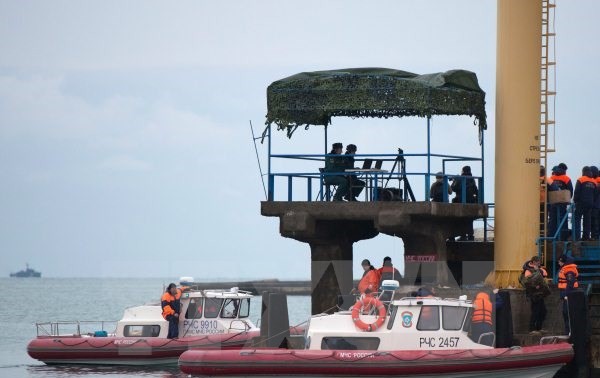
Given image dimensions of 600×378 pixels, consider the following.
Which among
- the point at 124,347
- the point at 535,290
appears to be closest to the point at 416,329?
the point at 535,290

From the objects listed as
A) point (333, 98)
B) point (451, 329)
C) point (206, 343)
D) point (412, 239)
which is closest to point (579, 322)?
point (451, 329)

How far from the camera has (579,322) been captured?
1059 inches

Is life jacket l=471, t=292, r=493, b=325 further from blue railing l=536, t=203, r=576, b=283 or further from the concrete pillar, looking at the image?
the concrete pillar

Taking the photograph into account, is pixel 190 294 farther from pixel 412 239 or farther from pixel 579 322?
pixel 579 322

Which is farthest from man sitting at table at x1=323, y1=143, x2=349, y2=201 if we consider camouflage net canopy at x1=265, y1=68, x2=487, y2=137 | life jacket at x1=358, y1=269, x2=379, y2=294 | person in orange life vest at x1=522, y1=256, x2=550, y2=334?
person in orange life vest at x1=522, y1=256, x2=550, y2=334

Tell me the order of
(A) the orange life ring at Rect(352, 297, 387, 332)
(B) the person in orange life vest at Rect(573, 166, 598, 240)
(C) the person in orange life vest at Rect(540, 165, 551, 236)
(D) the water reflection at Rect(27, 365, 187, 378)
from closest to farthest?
(A) the orange life ring at Rect(352, 297, 387, 332) → (B) the person in orange life vest at Rect(573, 166, 598, 240) → (C) the person in orange life vest at Rect(540, 165, 551, 236) → (D) the water reflection at Rect(27, 365, 187, 378)

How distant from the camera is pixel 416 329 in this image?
26000 millimetres

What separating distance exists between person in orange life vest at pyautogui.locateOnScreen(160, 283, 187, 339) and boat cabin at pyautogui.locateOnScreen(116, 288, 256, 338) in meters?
0.36

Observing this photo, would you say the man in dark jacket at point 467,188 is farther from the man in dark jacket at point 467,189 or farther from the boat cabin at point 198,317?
the boat cabin at point 198,317

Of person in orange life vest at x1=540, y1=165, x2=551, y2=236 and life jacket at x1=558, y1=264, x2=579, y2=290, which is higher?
person in orange life vest at x1=540, y1=165, x2=551, y2=236

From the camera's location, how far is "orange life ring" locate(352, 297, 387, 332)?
26125 millimetres

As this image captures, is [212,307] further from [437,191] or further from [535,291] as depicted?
[535,291]

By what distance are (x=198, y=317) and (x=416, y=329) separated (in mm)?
10449

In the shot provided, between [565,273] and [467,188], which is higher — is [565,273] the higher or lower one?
the lower one
